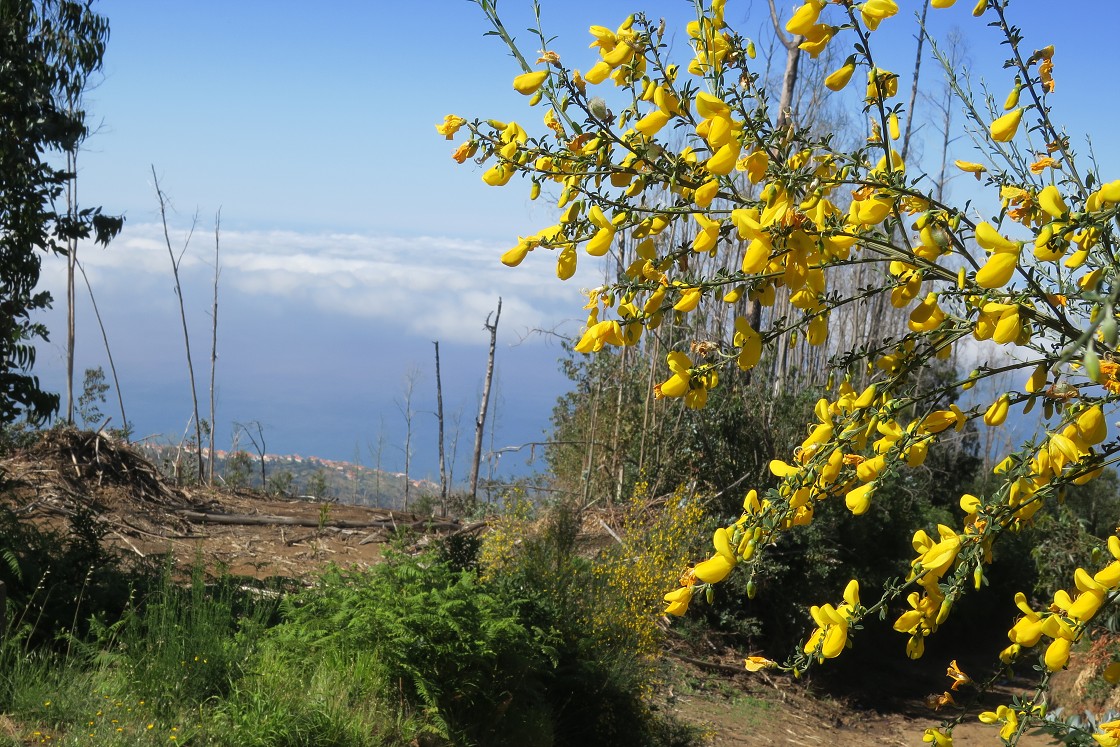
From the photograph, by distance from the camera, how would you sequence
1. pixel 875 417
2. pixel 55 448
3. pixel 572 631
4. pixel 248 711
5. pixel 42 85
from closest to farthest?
pixel 875 417 < pixel 248 711 < pixel 42 85 < pixel 572 631 < pixel 55 448

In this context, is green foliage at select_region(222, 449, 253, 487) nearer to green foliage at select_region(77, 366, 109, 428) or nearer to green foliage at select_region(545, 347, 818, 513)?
green foliage at select_region(77, 366, 109, 428)

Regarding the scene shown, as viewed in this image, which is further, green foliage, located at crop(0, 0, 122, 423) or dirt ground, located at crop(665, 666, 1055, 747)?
dirt ground, located at crop(665, 666, 1055, 747)

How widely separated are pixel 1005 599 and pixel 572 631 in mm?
8472

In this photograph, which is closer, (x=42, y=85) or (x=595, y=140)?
(x=595, y=140)

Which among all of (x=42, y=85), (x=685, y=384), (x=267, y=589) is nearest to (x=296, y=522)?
(x=267, y=589)

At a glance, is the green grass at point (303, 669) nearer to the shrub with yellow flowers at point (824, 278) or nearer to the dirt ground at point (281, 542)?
the dirt ground at point (281, 542)

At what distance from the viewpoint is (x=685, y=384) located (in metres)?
1.26

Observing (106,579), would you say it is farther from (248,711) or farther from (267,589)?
(248,711)

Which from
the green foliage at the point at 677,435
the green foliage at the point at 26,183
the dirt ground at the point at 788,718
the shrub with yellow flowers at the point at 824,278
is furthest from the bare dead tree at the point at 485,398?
the shrub with yellow flowers at the point at 824,278

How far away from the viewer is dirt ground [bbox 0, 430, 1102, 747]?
6.36m

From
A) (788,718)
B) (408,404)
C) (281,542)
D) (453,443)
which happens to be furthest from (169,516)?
(453,443)

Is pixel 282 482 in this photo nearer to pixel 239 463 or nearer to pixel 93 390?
pixel 239 463

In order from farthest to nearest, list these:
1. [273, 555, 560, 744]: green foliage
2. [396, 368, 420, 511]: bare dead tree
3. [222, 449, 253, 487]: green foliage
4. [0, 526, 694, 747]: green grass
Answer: [396, 368, 420, 511]: bare dead tree → [222, 449, 253, 487]: green foliage → [273, 555, 560, 744]: green foliage → [0, 526, 694, 747]: green grass

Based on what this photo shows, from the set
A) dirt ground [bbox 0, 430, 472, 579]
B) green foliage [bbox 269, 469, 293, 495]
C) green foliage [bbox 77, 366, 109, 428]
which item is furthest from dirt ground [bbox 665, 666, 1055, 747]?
green foliage [bbox 77, 366, 109, 428]
